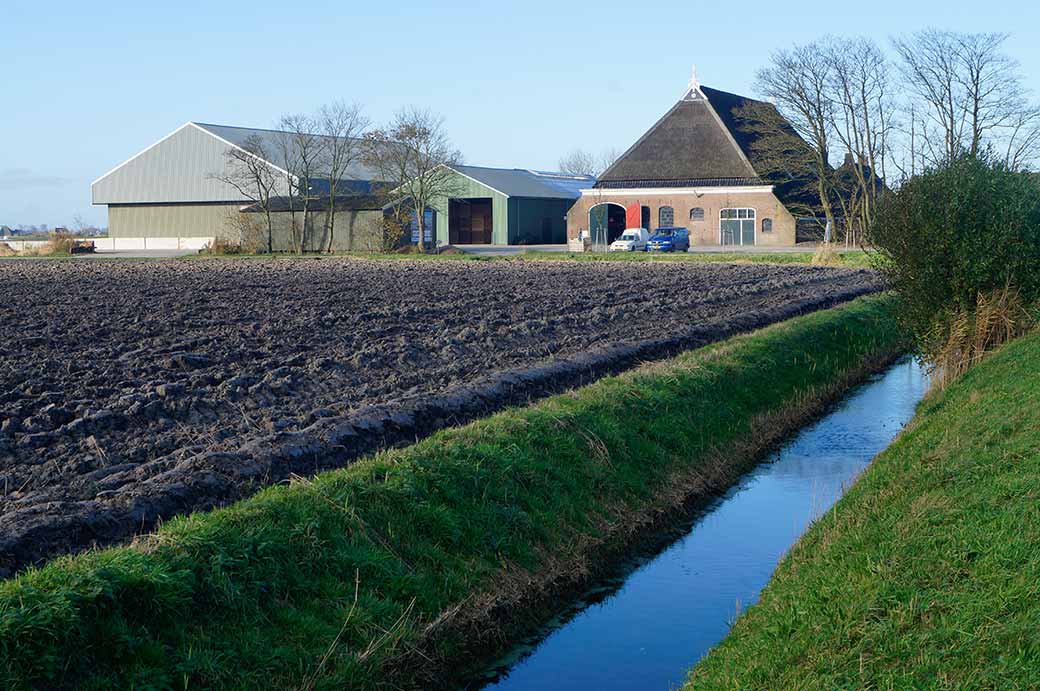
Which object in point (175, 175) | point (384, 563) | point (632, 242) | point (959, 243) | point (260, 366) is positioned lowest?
point (384, 563)

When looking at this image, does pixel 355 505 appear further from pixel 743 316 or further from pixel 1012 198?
pixel 743 316

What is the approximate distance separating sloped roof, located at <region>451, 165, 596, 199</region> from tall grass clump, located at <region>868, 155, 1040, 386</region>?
172 ft

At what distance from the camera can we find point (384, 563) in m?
8.67

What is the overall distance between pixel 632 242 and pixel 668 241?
223cm

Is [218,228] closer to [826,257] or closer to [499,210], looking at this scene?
[499,210]

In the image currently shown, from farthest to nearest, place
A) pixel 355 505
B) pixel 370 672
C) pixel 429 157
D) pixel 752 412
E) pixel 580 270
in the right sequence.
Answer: pixel 429 157 < pixel 580 270 < pixel 752 412 < pixel 355 505 < pixel 370 672

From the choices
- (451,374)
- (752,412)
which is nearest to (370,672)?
(451,374)

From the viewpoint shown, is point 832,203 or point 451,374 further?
point 832,203

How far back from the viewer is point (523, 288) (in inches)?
1284

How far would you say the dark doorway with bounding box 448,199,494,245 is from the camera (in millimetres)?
75900

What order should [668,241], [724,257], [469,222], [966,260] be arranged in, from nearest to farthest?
[966,260]
[724,257]
[668,241]
[469,222]

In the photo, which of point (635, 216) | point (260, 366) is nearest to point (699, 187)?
point (635, 216)

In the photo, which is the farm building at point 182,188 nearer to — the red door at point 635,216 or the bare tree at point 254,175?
the bare tree at point 254,175

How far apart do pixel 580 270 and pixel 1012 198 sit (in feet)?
82.8
